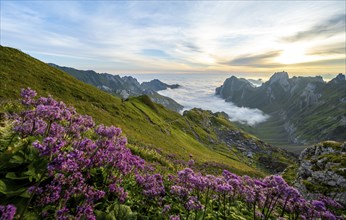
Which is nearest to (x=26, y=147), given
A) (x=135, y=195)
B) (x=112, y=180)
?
(x=112, y=180)

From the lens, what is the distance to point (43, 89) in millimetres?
61469

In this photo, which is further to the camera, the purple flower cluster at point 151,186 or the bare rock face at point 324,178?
the bare rock face at point 324,178

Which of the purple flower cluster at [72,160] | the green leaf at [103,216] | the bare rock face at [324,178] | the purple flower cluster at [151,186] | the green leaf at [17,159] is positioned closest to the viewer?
the purple flower cluster at [72,160]

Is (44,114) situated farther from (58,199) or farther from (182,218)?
(182,218)

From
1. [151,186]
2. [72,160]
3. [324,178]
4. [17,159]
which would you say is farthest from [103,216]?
[324,178]

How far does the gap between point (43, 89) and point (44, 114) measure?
2397 inches

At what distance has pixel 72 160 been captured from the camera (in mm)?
6879

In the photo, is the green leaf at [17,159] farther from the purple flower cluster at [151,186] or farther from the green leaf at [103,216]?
the purple flower cluster at [151,186]

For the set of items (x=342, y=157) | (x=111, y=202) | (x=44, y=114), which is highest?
(x=44, y=114)

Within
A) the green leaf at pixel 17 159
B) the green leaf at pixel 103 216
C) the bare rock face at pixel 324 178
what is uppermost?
the green leaf at pixel 17 159

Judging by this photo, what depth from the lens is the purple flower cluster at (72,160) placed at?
22.1 feet

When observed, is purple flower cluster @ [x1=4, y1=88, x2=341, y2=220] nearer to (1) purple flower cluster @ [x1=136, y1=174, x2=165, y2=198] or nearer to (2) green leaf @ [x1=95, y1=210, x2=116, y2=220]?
(1) purple flower cluster @ [x1=136, y1=174, x2=165, y2=198]

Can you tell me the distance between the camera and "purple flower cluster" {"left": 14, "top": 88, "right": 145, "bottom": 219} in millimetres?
6750

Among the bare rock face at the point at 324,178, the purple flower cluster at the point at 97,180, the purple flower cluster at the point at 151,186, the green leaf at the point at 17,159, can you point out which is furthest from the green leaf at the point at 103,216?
the bare rock face at the point at 324,178
